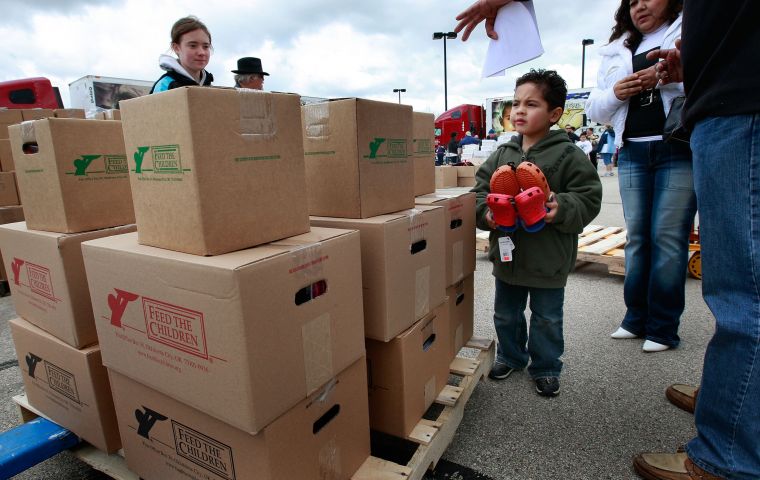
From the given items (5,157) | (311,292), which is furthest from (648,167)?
(5,157)

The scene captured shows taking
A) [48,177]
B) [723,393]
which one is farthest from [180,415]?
[723,393]

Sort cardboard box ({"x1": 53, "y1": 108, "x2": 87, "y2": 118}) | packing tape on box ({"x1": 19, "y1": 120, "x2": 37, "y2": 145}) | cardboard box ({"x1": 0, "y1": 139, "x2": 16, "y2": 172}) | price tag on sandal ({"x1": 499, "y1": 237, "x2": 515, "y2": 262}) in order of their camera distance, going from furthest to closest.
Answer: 1. cardboard box ({"x1": 53, "y1": 108, "x2": 87, "y2": 118})
2. cardboard box ({"x1": 0, "y1": 139, "x2": 16, "y2": 172})
3. price tag on sandal ({"x1": 499, "y1": 237, "x2": 515, "y2": 262})
4. packing tape on box ({"x1": 19, "y1": 120, "x2": 37, "y2": 145})

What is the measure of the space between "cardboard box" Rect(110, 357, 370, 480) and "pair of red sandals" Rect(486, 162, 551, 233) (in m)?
0.80

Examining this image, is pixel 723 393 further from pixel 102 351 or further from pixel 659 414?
pixel 102 351

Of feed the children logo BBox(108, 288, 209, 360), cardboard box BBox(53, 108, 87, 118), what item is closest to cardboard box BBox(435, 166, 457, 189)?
feed the children logo BBox(108, 288, 209, 360)

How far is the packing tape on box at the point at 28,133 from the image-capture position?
53.1 inches

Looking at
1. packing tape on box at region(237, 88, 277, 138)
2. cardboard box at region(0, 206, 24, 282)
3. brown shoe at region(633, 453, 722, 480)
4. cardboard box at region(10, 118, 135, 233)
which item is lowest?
brown shoe at region(633, 453, 722, 480)

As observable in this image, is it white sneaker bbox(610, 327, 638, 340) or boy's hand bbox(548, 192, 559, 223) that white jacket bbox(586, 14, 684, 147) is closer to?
boy's hand bbox(548, 192, 559, 223)

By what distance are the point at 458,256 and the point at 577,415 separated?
30.5 inches

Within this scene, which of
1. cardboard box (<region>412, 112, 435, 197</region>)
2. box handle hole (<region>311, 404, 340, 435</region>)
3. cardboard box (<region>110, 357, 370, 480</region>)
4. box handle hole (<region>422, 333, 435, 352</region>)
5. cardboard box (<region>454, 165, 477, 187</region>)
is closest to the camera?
cardboard box (<region>110, 357, 370, 480</region>)

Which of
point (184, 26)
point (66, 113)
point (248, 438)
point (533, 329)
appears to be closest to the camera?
point (248, 438)

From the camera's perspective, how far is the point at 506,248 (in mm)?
1807

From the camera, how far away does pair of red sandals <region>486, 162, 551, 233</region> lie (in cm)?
160

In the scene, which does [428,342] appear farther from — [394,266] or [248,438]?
[248,438]
